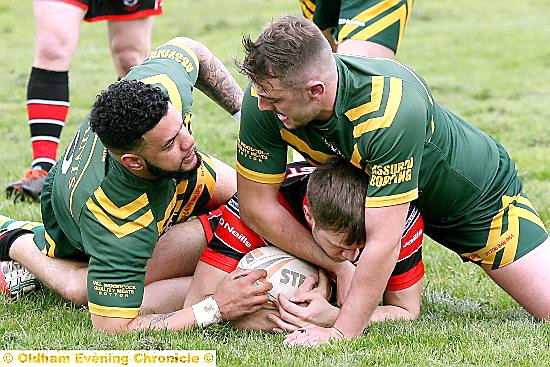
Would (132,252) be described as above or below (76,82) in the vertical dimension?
above

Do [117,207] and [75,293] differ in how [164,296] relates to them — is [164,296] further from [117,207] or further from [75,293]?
[117,207]

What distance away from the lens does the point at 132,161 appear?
4375 millimetres

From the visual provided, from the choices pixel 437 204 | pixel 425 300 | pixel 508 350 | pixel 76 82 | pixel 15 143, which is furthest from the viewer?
pixel 76 82

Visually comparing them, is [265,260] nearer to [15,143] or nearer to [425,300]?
[425,300]

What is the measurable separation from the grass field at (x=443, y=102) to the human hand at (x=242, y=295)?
0.35ft

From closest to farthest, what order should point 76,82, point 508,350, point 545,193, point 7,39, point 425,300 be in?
point 508,350, point 425,300, point 545,193, point 76,82, point 7,39

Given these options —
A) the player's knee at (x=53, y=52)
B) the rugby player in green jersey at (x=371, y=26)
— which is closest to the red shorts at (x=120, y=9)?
the player's knee at (x=53, y=52)

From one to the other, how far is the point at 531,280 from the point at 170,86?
203cm

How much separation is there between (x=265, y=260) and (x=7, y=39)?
11.6m

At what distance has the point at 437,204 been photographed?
189 inches

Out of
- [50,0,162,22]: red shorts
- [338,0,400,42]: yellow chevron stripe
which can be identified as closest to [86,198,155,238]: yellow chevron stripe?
[338,0,400,42]: yellow chevron stripe

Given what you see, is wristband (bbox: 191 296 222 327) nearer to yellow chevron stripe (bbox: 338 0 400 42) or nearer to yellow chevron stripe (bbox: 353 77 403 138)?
yellow chevron stripe (bbox: 353 77 403 138)

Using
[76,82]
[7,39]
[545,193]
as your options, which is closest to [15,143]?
[76,82]

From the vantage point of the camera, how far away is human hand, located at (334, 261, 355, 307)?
4715mm
